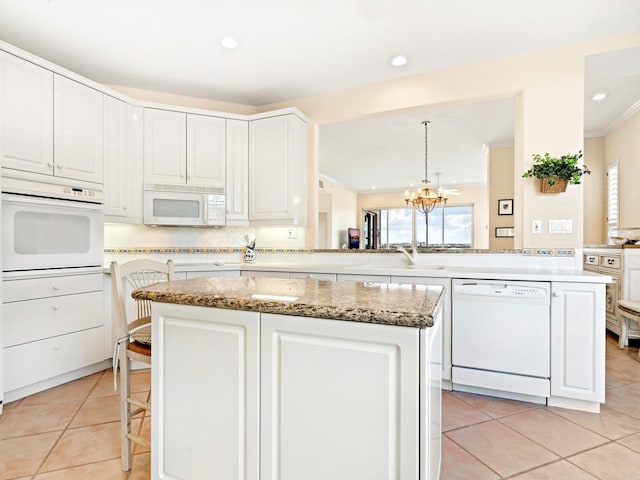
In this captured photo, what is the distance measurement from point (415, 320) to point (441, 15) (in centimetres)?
231

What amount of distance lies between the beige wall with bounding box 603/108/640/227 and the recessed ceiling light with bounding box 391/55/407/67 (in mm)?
3146

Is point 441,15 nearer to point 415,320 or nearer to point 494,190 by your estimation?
point 415,320

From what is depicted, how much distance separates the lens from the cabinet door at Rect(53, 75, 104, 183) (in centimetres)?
261

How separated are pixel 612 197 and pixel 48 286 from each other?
6.19 metres

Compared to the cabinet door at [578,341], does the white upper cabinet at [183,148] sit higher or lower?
higher

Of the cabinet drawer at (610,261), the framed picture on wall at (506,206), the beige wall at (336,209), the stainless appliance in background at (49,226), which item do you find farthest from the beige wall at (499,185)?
the stainless appliance in background at (49,226)

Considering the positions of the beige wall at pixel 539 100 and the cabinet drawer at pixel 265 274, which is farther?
the cabinet drawer at pixel 265 274

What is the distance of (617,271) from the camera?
3588 millimetres

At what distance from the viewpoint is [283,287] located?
1395 millimetres

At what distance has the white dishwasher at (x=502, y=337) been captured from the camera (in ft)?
7.25

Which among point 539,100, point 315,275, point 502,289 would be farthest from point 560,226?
point 315,275

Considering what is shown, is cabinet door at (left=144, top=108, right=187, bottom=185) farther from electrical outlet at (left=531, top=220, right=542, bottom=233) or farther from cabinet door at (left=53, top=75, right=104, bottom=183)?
electrical outlet at (left=531, top=220, right=542, bottom=233)

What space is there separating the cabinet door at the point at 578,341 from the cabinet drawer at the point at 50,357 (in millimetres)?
3318

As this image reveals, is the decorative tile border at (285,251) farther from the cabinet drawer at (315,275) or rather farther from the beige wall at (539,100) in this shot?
the cabinet drawer at (315,275)
